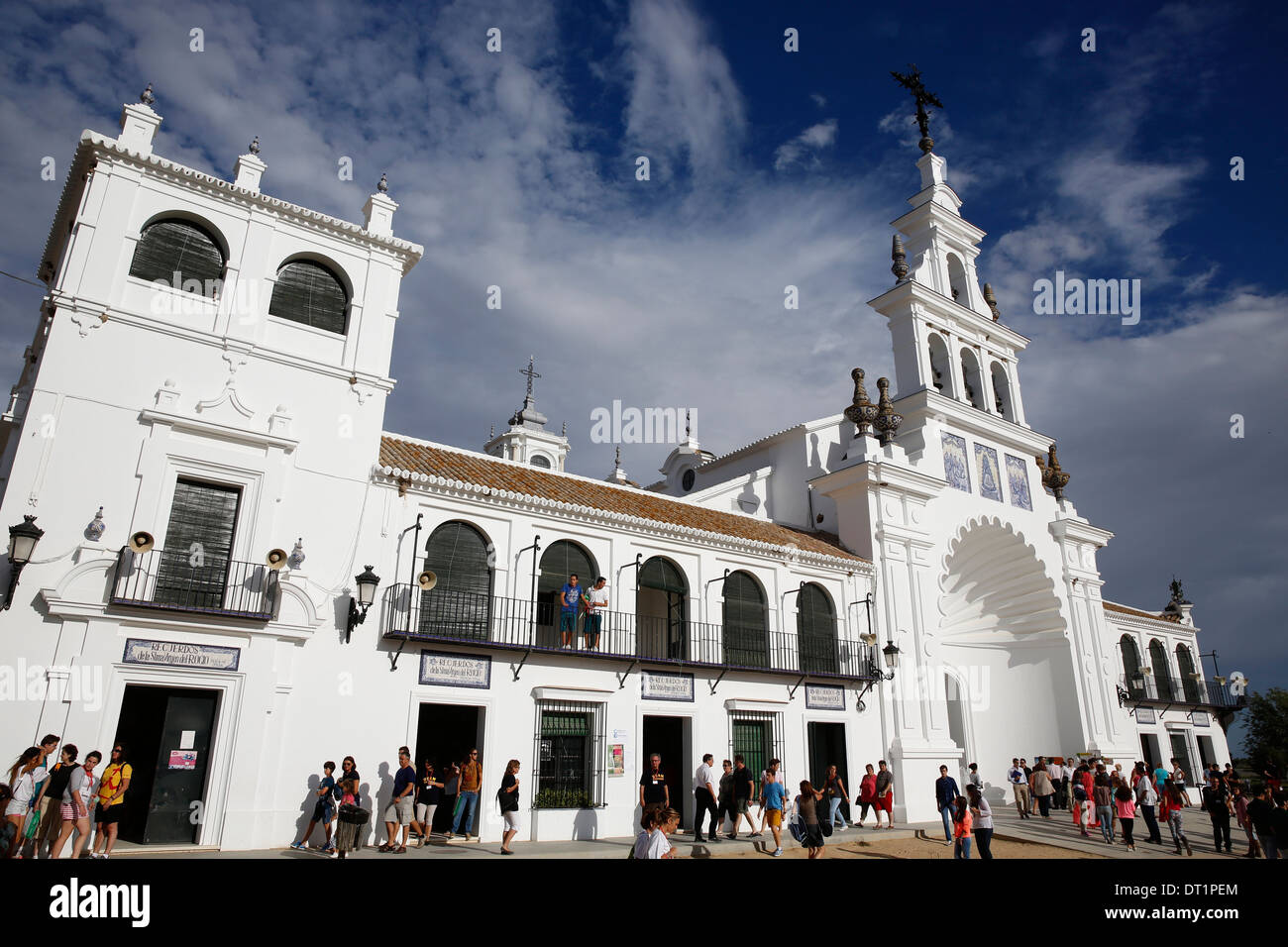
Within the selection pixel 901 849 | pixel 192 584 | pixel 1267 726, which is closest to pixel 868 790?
pixel 901 849

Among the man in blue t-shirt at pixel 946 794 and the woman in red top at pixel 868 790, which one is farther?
the woman in red top at pixel 868 790

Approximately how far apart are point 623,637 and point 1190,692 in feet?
91.9

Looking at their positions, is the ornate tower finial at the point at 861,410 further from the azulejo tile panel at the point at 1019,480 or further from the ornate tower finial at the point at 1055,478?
the ornate tower finial at the point at 1055,478

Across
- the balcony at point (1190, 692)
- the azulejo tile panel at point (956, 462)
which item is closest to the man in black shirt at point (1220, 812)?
the azulejo tile panel at point (956, 462)

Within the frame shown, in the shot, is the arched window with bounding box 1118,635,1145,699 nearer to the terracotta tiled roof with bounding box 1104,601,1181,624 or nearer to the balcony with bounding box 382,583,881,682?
the terracotta tiled roof with bounding box 1104,601,1181,624

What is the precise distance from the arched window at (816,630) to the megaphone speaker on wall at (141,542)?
528 inches

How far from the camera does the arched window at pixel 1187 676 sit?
31969 millimetres

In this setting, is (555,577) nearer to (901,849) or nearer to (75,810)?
(901,849)

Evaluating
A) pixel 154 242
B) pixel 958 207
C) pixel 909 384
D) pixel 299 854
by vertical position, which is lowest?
pixel 299 854

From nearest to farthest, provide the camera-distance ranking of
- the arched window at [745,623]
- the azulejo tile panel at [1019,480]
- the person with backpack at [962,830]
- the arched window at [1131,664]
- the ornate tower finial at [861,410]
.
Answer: the person with backpack at [962,830]
the arched window at [745,623]
the ornate tower finial at [861,410]
the azulejo tile panel at [1019,480]
the arched window at [1131,664]

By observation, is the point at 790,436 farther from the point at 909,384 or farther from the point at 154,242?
the point at 154,242
